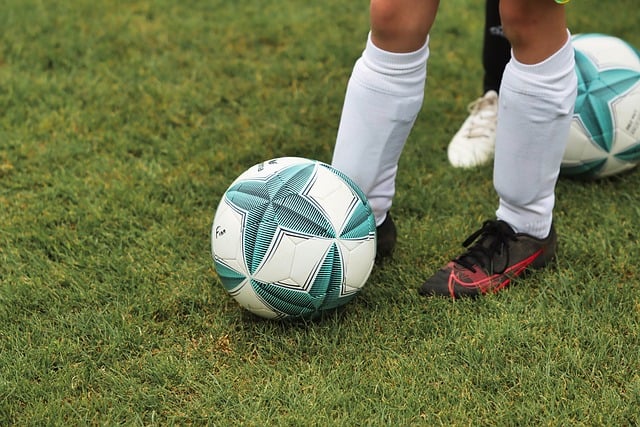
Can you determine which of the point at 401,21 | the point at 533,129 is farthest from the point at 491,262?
the point at 401,21

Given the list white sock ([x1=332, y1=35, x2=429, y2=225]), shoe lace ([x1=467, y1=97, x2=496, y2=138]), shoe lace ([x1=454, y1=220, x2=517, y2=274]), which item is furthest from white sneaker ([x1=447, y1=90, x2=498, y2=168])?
white sock ([x1=332, y1=35, x2=429, y2=225])

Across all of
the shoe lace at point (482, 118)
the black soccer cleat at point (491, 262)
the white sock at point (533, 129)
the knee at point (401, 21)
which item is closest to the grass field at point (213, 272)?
the black soccer cleat at point (491, 262)

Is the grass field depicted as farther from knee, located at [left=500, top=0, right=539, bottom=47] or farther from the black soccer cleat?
knee, located at [left=500, top=0, right=539, bottom=47]

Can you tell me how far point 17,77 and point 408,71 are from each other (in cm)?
244

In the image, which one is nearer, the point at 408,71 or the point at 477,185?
the point at 408,71

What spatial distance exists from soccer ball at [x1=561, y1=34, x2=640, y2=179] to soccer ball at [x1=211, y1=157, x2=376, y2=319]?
116 cm

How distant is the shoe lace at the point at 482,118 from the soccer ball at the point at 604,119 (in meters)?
0.45

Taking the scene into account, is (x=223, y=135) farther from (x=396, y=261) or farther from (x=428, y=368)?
(x=428, y=368)

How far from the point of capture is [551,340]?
2.57m

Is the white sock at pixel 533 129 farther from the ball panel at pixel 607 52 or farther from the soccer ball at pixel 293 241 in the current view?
the ball panel at pixel 607 52

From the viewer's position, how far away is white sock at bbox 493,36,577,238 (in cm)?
258

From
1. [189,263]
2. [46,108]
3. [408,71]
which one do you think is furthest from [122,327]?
[46,108]

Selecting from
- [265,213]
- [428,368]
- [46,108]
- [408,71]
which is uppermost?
[408,71]

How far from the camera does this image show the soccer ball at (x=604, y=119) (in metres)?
3.39
